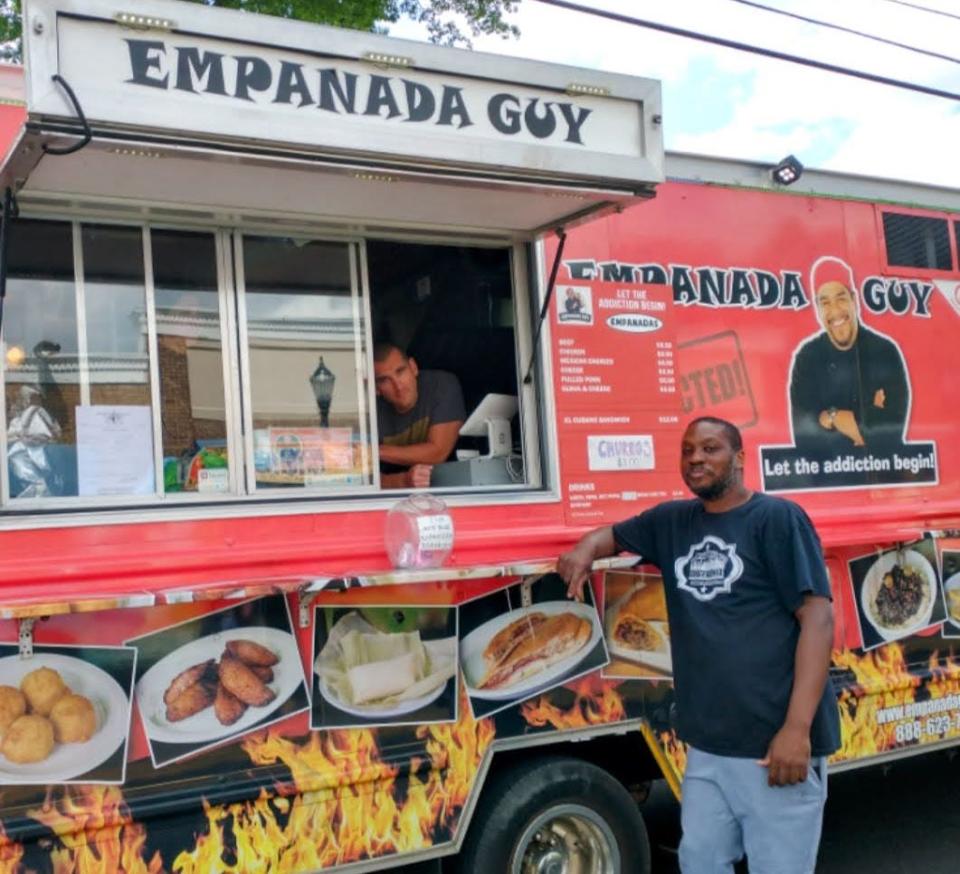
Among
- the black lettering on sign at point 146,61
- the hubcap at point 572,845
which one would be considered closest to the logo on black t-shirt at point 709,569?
the hubcap at point 572,845

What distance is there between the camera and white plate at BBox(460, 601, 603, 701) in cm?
399

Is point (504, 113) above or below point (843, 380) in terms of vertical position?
Result: above

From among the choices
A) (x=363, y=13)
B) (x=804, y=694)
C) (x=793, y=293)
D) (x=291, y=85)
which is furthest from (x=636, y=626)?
Answer: (x=363, y=13)

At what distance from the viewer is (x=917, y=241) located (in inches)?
225

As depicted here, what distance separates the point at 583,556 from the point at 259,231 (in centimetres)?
172

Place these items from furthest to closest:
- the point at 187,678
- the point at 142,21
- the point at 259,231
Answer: the point at 259,231
the point at 187,678
the point at 142,21

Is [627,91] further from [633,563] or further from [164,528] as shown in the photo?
[164,528]

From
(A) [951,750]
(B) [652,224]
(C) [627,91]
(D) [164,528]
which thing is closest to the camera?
(D) [164,528]

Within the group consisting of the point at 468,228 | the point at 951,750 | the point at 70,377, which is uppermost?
the point at 468,228

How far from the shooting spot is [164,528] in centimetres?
374

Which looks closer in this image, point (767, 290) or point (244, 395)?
point (244, 395)

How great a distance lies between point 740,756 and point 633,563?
1.00 m

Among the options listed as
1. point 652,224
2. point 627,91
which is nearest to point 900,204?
point 652,224

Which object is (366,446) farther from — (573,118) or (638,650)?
(573,118)
